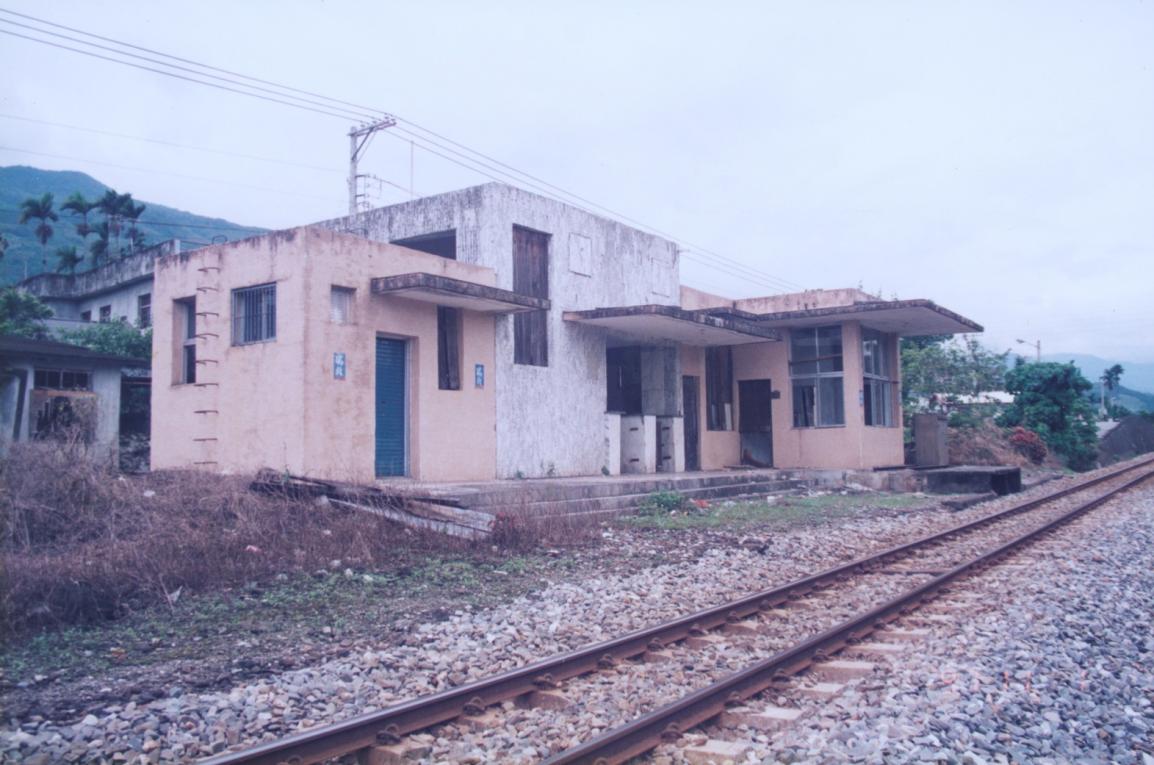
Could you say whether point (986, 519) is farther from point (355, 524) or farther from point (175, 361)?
point (175, 361)

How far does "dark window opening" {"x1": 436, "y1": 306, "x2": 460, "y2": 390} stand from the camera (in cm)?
1544

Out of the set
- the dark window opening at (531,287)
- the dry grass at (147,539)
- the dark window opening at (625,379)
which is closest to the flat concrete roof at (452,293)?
the dark window opening at (531,287)

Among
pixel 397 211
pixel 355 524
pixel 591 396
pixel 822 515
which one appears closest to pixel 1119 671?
pixel 355 524

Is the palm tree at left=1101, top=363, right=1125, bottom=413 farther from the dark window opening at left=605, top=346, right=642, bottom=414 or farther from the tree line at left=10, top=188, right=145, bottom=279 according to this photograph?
the tree line at left=10, top=188, right=145, bottom=279

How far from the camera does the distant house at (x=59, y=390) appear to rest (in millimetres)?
16375

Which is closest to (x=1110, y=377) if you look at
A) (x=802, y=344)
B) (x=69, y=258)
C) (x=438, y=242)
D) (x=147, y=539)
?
(x=802, y=344)

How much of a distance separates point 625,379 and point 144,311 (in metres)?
16.3

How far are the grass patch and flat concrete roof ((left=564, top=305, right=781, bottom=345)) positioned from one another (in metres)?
3.85

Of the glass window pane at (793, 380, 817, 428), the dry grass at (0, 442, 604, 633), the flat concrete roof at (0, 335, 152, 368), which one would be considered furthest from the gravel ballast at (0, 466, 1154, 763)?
the flat concrete roof at (0, 335, 152, 368)

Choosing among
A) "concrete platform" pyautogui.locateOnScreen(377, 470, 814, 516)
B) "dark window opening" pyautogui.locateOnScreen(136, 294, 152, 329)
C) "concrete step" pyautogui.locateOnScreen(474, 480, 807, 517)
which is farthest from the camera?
"dark window opening" pyautogui.locateOnScreen(136, 294, 152, 329)

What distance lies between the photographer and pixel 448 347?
15.6m

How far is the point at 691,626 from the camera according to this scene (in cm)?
684

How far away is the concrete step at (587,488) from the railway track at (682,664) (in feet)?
14.6

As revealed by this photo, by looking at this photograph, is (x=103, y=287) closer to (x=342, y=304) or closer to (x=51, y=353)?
(x=51, y=353)
